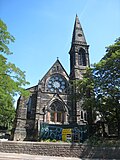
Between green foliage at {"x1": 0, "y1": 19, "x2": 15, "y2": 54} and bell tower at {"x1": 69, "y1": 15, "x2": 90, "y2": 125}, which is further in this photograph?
bell tower at {"x1": 69, "y1": 15, "x2": 90, "y2": 125}

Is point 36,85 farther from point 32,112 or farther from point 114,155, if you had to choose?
point 114,155

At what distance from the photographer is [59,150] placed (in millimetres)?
13156

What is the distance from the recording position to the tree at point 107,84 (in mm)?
15750

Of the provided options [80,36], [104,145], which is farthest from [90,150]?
[80,36]

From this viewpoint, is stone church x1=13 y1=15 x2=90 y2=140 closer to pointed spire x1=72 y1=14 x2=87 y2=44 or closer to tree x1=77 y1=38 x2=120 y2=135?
tree x1=77 y1=38 x2=120 y2=135

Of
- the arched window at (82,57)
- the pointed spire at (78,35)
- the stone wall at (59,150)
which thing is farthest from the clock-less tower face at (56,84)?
the stone wall at (59,150)

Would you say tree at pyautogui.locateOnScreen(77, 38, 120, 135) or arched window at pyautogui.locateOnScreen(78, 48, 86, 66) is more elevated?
arched window at pyautogui.locateOnScreen(78, 48, 86, 66)

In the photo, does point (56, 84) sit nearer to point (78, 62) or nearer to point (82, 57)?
point (78, 62)

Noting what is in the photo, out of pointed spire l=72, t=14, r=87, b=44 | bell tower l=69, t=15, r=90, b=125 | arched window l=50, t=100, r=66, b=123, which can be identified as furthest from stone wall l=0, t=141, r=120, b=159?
pointed spire l=72, t=14, r=87, b=44

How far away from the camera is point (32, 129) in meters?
24.4

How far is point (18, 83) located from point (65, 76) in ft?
63.3

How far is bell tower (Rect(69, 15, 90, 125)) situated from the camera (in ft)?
86.3

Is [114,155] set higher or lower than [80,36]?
lower

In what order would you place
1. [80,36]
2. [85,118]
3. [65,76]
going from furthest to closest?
[80,36] → [65,76] → [85,118]
